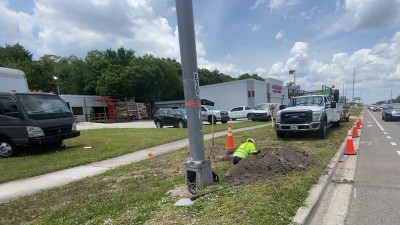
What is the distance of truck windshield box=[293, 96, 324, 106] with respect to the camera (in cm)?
1480

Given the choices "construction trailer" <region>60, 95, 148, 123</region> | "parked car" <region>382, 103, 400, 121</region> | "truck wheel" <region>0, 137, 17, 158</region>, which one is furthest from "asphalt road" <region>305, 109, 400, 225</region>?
"construction trailer" <region>60, 95, 148, 123</region>

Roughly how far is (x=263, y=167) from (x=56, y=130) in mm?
9239

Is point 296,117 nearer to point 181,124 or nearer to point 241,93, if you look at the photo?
point 181,124

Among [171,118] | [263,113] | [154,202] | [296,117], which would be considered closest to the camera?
[154,202]

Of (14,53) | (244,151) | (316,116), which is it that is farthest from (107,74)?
(244,151)

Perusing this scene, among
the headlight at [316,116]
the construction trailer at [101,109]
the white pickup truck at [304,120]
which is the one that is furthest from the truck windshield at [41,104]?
the construction trailer at [101,109]

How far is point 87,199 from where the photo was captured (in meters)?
5.86

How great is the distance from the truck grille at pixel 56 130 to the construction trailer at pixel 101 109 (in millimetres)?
33196

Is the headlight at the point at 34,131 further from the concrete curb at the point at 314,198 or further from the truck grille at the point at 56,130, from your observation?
the concrete curb at the point at 314,198

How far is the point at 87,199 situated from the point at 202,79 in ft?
269

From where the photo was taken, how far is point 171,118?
84.0 feet

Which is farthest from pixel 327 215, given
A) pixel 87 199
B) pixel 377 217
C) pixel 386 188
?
pixel 87 199

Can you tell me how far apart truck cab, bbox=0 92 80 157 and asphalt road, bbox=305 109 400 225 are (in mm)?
10203

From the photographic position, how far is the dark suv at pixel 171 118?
81.7 ft
